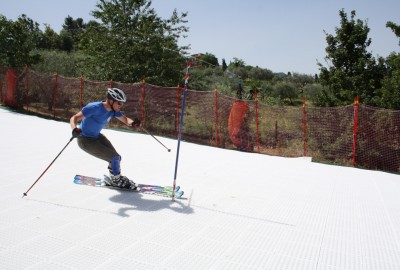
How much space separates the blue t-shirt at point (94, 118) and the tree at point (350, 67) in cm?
955

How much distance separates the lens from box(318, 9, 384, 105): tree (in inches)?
478

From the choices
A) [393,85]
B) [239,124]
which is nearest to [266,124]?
[239,124]

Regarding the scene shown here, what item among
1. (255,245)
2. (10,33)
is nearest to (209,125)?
(255,245)

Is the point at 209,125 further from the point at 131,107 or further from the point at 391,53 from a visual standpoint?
the point at 391,53

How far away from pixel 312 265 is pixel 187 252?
1.25m

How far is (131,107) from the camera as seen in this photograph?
14.3 meters

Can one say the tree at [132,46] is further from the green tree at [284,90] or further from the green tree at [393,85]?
the green tree at [284,90]

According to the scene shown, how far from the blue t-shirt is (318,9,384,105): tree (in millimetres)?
9551

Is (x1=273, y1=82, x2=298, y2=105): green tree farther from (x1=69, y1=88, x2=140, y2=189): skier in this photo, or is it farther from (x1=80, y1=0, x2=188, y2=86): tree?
(x1=69, y1=88, x2=140, y2=189): skier

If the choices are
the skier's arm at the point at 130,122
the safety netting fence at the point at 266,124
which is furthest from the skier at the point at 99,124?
the safety netting fence at the point at 266,124

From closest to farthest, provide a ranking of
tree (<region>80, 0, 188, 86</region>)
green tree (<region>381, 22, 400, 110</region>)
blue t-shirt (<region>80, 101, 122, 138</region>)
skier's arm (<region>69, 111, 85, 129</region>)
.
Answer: skier's arm (<region>69, 111, 85, 129</region>) < blue t-shirt (<region>80, 101, 122, 138</region>) < green tree (<region>381, 22, 400, 110</region>) < tree (<region>80, 0, 188, 86</region>)

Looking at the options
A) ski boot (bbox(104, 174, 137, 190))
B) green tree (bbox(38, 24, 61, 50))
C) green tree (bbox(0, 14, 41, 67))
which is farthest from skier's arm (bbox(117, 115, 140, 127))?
green tree (bbox(38, 24, 61, 50))

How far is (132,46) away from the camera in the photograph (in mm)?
18078

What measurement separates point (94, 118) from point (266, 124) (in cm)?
756
